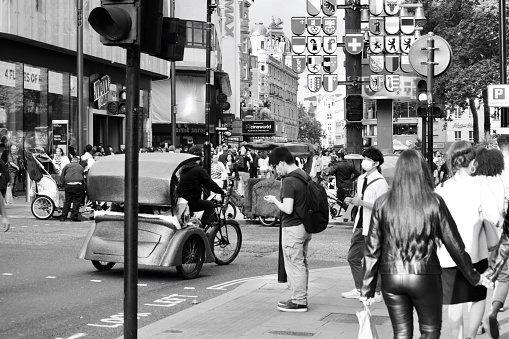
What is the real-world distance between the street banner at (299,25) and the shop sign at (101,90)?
17621 mm

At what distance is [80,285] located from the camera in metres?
11.2

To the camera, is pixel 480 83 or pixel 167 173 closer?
pixel 167 173

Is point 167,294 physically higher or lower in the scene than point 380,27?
lower

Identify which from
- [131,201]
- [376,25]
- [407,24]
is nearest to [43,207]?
[376,25]

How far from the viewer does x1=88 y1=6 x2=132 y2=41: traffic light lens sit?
5.96 m

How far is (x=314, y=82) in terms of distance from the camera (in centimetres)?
2458

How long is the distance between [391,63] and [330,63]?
3916 mm

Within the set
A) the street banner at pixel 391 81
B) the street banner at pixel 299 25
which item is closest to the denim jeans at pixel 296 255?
the street banner at pixel 299 25

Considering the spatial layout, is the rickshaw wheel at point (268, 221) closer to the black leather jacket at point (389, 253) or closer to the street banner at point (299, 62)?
the street banner at point (299, 62)

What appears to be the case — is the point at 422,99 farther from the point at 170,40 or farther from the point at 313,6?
the point at 313,6

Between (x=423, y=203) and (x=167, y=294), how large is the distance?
19.1ft

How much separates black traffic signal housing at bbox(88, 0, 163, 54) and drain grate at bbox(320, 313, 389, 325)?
3665 millimetres

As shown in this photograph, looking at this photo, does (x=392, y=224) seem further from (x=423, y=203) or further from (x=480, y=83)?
(x=480, y=83)

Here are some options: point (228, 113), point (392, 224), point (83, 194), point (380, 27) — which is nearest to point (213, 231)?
point (392, 224)
